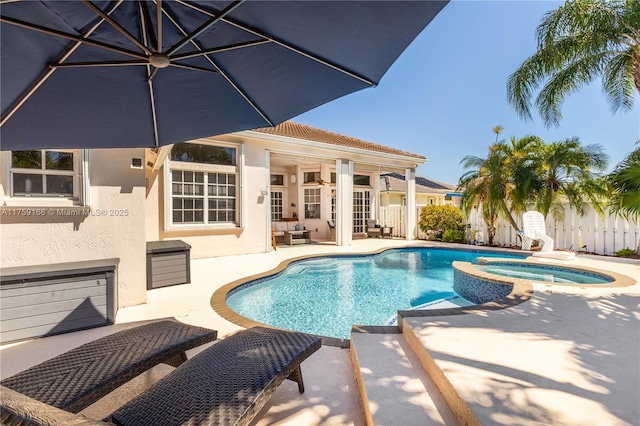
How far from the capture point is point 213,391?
1.78 meters

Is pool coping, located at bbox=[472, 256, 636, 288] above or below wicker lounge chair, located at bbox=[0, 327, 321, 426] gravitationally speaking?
below

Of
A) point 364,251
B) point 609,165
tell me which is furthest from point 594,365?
point 609,165

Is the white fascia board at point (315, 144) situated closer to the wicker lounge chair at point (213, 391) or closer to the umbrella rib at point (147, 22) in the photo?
the umbrella rib at point (147, 22)

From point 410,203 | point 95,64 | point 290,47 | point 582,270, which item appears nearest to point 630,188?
point 582,270

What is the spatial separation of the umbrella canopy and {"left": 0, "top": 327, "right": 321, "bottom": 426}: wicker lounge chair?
6.59ft

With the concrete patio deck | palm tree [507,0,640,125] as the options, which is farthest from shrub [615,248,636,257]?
the concrete patio deck

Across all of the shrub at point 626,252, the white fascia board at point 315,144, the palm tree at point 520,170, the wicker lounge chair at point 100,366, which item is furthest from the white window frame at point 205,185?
the shrub at point 626,252

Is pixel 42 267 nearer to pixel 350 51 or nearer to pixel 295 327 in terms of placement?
pixel 295 327

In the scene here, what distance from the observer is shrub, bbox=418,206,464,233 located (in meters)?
14.1

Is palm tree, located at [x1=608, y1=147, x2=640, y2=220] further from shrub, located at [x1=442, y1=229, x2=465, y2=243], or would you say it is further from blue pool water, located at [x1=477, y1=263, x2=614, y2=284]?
shrub, located at [x1=442, y1=229, x2=465, y2=243]

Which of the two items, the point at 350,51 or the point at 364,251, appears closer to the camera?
the point at 350,51

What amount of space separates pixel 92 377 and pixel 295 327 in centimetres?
320

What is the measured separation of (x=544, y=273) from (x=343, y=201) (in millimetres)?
7139

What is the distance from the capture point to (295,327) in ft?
15.9
